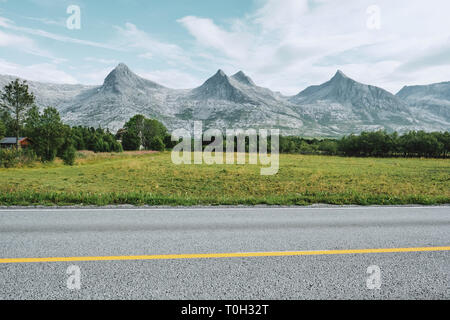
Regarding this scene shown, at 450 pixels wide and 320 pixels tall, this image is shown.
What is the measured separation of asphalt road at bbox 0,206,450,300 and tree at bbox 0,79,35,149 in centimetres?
5304

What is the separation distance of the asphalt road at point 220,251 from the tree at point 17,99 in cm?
5304

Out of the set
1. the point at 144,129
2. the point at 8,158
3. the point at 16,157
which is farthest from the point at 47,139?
the point at 144,129

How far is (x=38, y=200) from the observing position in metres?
10.4

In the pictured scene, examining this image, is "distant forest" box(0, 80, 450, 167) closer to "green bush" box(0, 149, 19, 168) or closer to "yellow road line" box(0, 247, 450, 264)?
"green bush" box(0, 149, 19, 168)

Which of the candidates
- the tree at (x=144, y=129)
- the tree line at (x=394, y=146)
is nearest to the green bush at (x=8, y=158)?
the tree at (x=144, y=129)

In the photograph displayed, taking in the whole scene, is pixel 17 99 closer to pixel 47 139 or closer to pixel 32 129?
pixel 32 129

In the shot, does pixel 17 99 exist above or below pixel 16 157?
above

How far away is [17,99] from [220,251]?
60542mm

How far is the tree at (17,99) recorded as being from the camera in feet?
159

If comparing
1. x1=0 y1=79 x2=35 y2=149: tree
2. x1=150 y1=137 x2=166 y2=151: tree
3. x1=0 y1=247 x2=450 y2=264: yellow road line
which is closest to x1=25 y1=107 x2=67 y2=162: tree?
x1=0 y1=79 x2=35 y2=149: tree

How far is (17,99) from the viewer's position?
161 ft

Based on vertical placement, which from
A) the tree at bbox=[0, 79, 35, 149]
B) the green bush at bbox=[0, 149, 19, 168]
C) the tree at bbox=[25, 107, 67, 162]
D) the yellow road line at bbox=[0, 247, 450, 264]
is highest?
the tree at bbox=[0, 79, 35, 149]

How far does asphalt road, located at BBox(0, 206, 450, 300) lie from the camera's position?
413 centimetres
